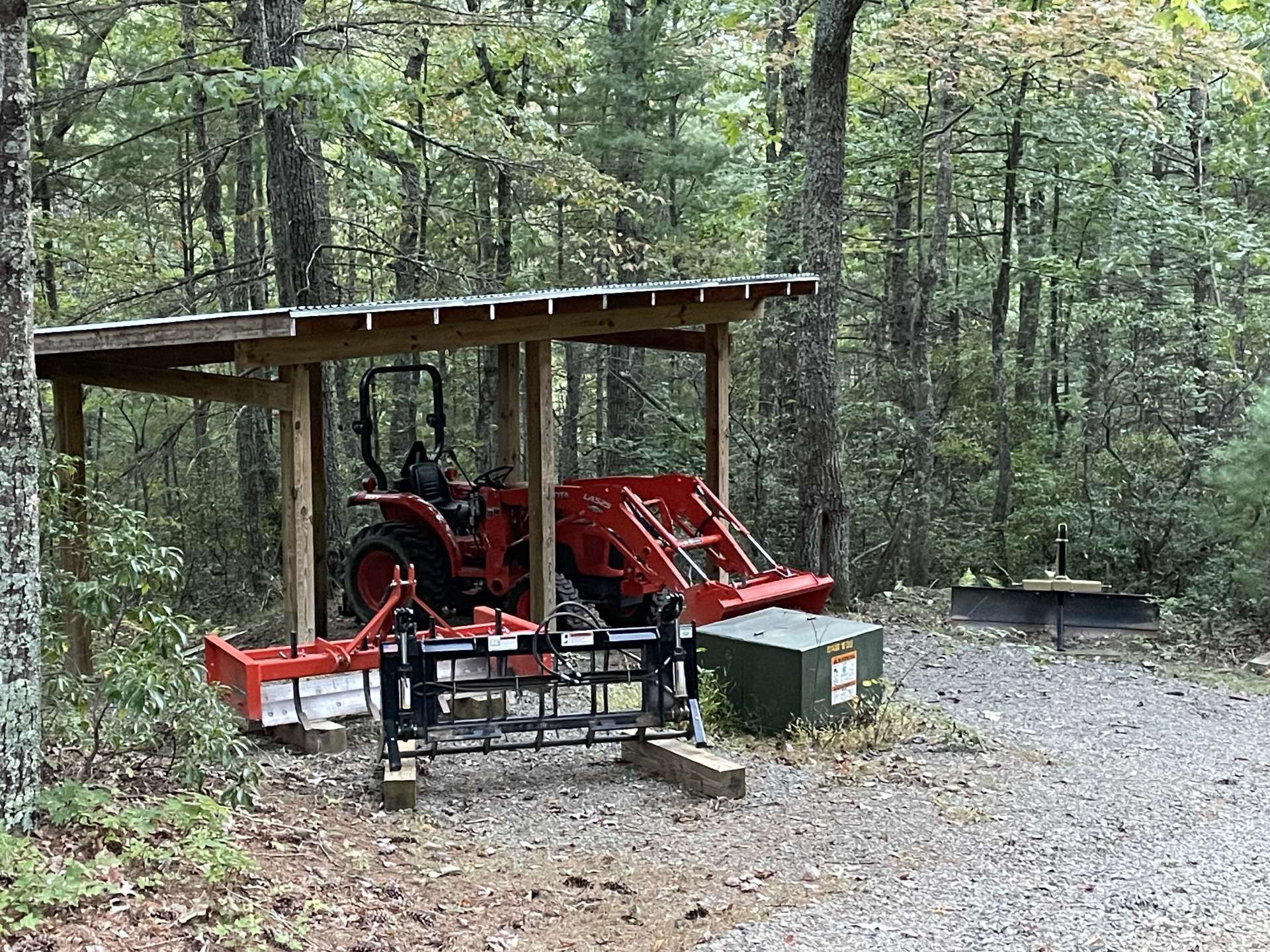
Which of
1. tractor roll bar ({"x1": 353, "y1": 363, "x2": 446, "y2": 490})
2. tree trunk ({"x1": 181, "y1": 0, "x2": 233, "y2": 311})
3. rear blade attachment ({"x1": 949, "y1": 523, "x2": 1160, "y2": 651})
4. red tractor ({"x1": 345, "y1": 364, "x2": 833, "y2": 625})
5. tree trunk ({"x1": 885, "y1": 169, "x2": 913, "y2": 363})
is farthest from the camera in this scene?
→ tree trunk ({"x1": 885, "y1": 169, "x2": 913, "y2": 363})

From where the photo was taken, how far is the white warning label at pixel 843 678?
6.89 meters

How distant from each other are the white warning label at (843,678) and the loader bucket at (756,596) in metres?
1.41

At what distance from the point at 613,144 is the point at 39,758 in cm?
1169

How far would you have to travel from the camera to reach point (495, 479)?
9.89 m

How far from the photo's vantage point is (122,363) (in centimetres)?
788

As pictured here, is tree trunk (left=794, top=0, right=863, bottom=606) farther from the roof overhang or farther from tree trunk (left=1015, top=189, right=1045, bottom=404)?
tree trunk (left=1015, top=189, right=1045, bottom=404)

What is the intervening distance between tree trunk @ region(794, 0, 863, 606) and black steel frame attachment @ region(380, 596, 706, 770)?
15.7ft

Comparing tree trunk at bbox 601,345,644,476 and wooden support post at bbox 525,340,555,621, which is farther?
tree trunk at bbox 601,345,644,476

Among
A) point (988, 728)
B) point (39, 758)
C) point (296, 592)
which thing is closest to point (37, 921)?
point (39, 758)

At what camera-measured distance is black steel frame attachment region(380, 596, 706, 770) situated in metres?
5.88

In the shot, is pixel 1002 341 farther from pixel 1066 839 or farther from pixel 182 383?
pixel 182 383

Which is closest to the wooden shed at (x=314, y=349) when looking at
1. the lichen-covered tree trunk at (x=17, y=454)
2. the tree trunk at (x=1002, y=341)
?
the lichen-covered tree trunk at (x=17, y=454)

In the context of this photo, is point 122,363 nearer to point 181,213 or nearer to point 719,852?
point 719,852

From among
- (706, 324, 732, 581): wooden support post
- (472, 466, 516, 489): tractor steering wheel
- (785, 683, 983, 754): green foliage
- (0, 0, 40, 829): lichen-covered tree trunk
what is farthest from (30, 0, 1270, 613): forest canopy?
(0, 0, 40, 829): lichen-covered tree trunk
